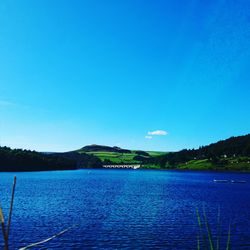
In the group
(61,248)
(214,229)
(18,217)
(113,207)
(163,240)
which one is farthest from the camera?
(113,207)

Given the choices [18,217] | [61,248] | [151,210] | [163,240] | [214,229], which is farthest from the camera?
[151,210]

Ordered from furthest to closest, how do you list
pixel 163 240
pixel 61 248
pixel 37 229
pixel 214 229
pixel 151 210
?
1. pixel 151 210
2. pixel 214 229
3. pixel 37 229
4. pixel 163 240
5. pixel 61 248

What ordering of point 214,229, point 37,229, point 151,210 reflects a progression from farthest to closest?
point 151,210
point 214,229
point 37,229

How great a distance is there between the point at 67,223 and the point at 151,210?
22866 mm

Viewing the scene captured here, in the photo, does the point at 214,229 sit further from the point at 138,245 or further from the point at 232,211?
the point at 232,211

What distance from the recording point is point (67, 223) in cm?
5584

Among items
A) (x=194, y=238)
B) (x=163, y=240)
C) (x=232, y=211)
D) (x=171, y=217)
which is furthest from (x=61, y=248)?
(x=232, y=211)

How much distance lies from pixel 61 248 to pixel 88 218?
21534mm

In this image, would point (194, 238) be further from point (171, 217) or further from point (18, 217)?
point (18, 217)

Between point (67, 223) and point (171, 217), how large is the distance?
66.9 feet

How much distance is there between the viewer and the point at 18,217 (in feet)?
197

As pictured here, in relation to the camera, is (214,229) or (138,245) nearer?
(138,245)

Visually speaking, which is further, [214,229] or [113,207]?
[113,207]

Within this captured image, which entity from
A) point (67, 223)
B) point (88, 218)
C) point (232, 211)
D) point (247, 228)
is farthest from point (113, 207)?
point (247, 228)
